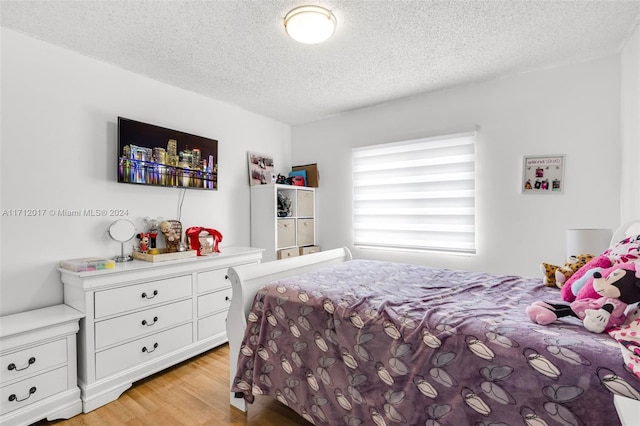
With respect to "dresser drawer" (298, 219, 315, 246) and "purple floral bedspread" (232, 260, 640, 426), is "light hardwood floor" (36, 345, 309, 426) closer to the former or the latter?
"purple floral bedspread" (232, 260, 640, 426)

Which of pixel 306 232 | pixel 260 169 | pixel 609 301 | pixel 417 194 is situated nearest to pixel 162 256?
pixel 260 169

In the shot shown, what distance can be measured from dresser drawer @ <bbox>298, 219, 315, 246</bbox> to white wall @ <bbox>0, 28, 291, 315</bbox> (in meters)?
1.36

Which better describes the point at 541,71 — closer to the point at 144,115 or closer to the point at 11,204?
the point at 144,115

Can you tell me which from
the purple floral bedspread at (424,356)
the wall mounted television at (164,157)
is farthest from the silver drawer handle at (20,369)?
the wall mounted television at (164,157)

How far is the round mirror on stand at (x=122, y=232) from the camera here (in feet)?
7.88

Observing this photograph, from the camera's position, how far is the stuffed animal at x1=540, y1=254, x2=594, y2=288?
1666 mm

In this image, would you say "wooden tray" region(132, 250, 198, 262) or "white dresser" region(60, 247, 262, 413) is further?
"wooden tray" region(132, 250, 198, 262)

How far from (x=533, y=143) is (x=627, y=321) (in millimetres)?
2112

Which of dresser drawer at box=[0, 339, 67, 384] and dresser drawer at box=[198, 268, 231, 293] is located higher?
dresser drawer at box=[198, 268, 231, 293]

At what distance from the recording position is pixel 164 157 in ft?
8.98

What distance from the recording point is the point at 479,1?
5.82 ft

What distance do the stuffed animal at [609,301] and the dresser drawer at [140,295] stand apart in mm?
2374

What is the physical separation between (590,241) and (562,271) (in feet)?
2.09

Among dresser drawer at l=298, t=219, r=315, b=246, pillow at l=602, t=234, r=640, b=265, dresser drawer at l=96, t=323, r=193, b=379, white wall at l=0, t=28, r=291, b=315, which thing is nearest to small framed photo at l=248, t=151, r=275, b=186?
dresser drawer at l=298, t=219, r=315, b=246
